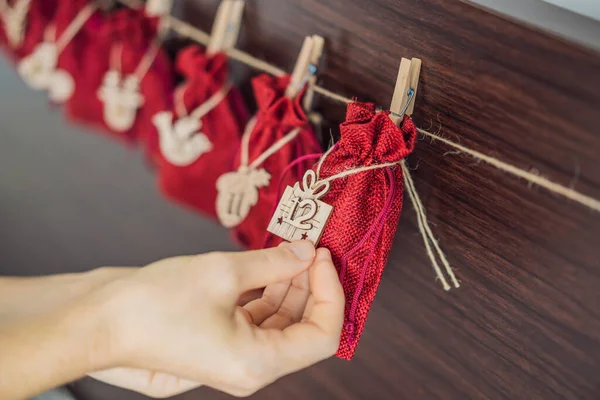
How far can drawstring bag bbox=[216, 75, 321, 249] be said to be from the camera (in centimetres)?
63

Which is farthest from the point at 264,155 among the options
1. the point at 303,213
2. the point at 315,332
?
the point at 315,332

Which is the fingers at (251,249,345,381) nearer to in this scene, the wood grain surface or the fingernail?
the fingernail

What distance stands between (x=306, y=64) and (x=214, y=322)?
0.33m

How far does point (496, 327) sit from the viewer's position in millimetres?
556

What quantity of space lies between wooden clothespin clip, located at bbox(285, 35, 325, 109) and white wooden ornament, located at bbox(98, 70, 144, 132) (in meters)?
0.31

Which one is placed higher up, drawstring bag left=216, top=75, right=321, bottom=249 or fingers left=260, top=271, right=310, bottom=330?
drawstring bag left=216, top=75, right=321, bottom=249

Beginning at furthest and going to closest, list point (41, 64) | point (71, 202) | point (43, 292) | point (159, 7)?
1. point (71, 202)
2. point (41, 64)
3. point (159, 7)
4. point (43, 292)

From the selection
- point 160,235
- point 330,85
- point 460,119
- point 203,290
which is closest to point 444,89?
point 460,119

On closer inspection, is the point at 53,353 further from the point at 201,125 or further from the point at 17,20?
the point at 17,20

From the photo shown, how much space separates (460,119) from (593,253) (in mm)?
170

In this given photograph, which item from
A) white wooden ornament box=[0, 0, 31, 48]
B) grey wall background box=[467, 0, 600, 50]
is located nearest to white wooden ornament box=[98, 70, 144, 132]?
white wooden ornament box=[0, 0, 31, 48]

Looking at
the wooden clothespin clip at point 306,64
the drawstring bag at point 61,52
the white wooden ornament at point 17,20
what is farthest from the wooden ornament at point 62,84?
the wooden clothespin clip at point 306,64

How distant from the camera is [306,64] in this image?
62cm

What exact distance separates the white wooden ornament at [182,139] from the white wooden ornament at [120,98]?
0.09 meters
